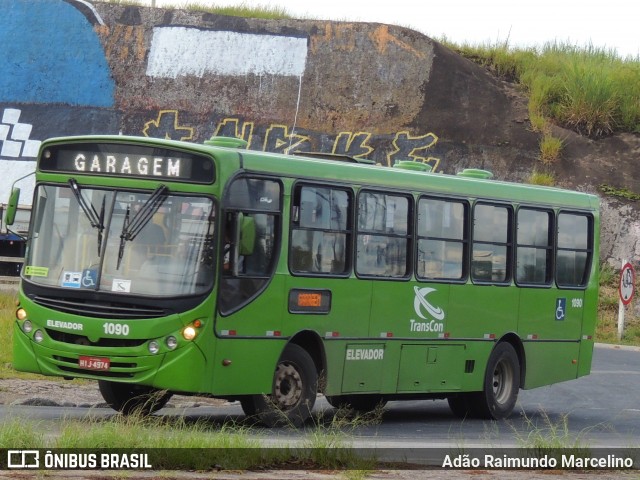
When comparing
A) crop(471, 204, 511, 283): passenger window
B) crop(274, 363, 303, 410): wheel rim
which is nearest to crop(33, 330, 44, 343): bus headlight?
crop(274, 363, 303, 410): wheel rim

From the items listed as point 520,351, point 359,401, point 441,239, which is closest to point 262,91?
point 520,351

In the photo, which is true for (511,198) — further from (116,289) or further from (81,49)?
(81,49)

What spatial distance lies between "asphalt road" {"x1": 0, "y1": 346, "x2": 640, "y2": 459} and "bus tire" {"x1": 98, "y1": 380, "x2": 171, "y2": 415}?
0.18m

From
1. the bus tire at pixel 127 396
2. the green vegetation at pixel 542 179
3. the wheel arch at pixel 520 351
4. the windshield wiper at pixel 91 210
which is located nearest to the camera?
the windshield wiper at pixel 91 210

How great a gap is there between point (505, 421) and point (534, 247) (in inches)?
94.5

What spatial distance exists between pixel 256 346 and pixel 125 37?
32.7m

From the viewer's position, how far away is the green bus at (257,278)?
13125 mm

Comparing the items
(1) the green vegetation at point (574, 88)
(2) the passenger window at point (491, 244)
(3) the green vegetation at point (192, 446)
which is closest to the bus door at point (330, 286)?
(2) the passenger window at point (491, 244)

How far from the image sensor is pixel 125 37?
44906 millimetres

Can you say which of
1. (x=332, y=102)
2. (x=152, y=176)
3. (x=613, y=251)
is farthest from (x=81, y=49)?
(x=152, y=176)

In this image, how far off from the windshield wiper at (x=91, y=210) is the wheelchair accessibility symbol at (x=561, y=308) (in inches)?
297

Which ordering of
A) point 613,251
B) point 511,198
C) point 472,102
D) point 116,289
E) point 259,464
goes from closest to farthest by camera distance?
point 259,464
point 116,289
point 511,198
point 613,251
point 472,102

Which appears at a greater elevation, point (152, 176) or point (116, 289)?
point (152, 176)

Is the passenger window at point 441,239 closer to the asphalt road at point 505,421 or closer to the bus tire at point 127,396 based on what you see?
the asphalt road at point 505,421
